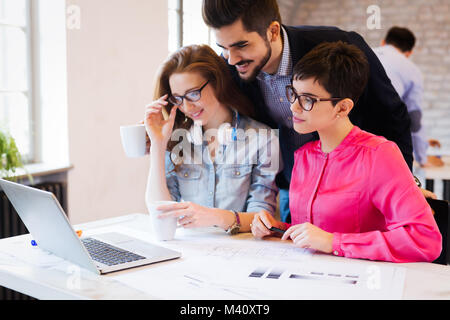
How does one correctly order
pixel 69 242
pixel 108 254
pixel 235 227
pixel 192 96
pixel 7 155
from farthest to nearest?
pixel 7 155 → pixel 192 96 → pixel 235 227 → pixel 108 254 → pixel 69 242

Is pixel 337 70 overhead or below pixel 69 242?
overhead

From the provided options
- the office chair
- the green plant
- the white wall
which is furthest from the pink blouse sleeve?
the white wall

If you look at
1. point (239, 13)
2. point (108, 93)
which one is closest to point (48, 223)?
point (239, 13)

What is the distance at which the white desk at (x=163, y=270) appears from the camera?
1.11 m

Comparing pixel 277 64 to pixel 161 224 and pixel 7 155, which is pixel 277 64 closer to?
pixel 161 224

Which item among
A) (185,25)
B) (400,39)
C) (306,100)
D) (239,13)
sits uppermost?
(185,25)

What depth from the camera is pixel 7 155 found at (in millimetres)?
2531

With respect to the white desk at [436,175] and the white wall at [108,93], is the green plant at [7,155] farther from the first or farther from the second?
the white desk at [436,175]

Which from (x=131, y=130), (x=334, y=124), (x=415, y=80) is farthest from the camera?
(x=415, y=80)

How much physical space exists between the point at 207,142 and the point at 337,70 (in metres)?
0.58

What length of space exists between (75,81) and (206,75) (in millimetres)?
1556

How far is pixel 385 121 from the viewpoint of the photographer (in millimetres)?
1846
